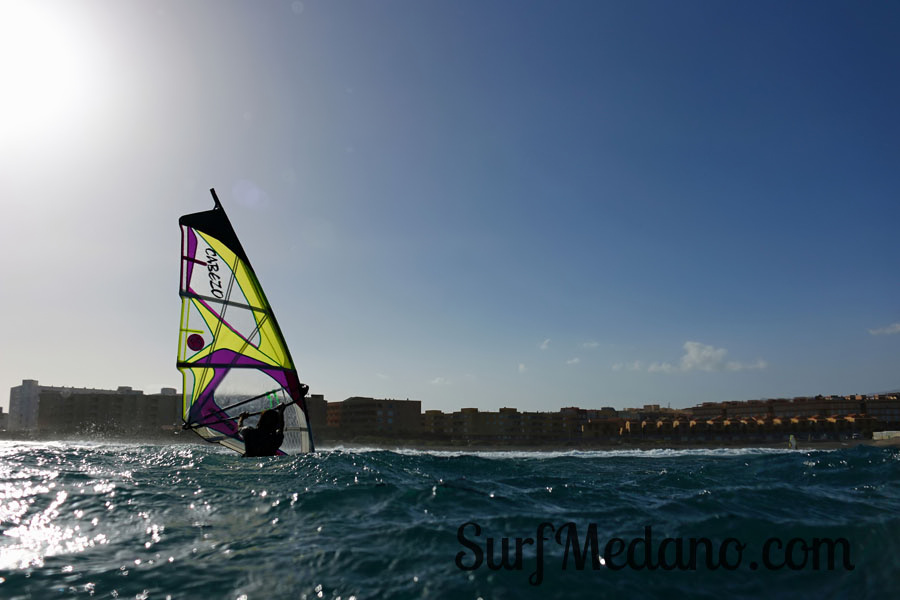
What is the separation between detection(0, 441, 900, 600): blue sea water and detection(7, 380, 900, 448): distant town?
9811 centimetres

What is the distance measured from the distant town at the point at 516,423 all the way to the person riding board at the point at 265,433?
295 feet

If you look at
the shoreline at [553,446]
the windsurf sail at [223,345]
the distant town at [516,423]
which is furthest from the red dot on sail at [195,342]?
the distant town at [516,423]

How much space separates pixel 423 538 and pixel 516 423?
405 feet

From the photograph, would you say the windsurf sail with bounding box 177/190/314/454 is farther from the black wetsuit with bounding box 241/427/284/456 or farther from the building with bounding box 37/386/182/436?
the building with bounding box 37/386/182/436

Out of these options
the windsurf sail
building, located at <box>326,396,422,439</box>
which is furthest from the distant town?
the windsurf sail

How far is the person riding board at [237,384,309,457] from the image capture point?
17.8 m

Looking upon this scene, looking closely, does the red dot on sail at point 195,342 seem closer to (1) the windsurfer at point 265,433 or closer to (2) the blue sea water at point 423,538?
(1) the windsurfer at point 265,433

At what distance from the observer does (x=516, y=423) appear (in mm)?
125000

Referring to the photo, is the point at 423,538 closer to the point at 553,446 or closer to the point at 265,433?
the point at 265,433

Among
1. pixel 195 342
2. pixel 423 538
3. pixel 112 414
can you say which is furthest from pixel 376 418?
pixel 423 538

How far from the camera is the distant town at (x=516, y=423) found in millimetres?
105250

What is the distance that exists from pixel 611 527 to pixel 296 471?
869 centimetres

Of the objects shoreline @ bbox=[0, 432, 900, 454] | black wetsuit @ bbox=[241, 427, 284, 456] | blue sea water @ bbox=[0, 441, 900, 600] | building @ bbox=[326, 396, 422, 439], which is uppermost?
blue sea water @ bbox=[0, 441, 900, 600]

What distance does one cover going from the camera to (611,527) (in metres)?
7.20
